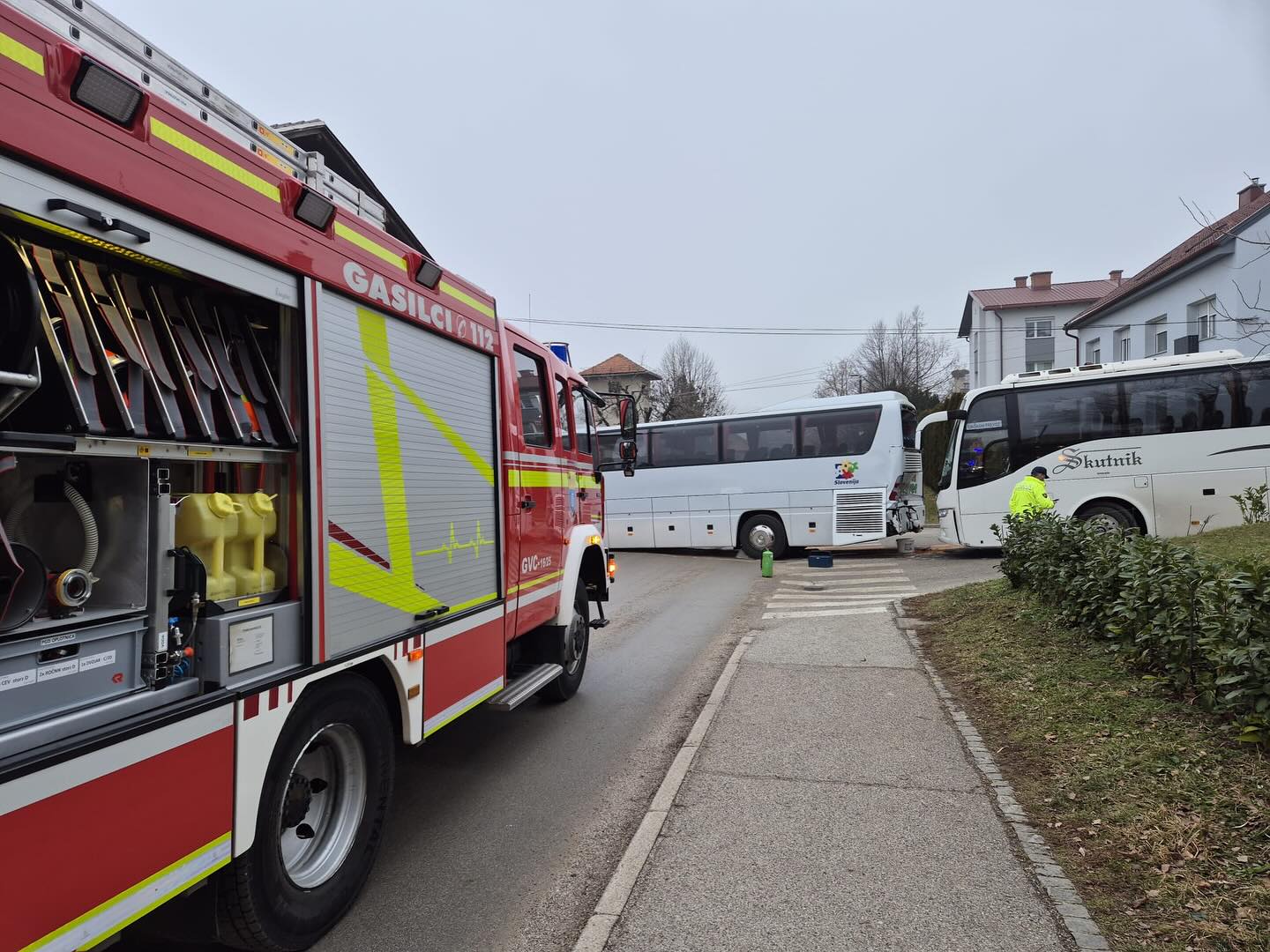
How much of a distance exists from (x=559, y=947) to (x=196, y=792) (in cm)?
148

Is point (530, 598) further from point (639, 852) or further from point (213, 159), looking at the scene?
point (213, 159)

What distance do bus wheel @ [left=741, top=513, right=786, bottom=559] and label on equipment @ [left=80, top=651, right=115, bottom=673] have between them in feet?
52.8

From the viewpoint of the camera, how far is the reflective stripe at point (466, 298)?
421 cm

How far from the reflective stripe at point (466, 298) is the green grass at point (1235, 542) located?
7.37 metres

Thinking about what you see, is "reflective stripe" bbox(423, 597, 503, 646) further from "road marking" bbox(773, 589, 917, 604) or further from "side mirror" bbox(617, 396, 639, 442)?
"road marking" bbox(773, 589, 917, 604)

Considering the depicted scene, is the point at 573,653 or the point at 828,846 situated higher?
the point at 573,653

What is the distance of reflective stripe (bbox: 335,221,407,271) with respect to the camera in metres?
3.30

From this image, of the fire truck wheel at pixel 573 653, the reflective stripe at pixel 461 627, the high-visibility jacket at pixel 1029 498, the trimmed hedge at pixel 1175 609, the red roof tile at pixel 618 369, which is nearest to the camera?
the reflective stripe at pixel 461 627

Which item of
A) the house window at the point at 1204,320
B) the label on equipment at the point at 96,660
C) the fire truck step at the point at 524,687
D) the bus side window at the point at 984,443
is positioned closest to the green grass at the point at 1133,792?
the fire truck step at the point at 524,687

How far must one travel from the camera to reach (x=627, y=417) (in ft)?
25.6

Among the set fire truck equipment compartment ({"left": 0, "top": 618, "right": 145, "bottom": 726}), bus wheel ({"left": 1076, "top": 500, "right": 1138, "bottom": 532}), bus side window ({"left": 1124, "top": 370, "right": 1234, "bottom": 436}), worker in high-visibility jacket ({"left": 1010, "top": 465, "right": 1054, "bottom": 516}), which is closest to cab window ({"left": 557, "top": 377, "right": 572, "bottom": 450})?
fire truck equipment compartment ({"left": 0, "top": 618, "right": 145, "bottom": 726})

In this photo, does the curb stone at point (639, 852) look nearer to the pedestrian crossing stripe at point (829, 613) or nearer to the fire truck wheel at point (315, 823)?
the fire truck wheel at point (315, 823)

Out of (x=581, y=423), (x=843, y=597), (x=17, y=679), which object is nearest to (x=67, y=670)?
(x=17, y=679)

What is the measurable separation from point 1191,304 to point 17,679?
25.3 m
